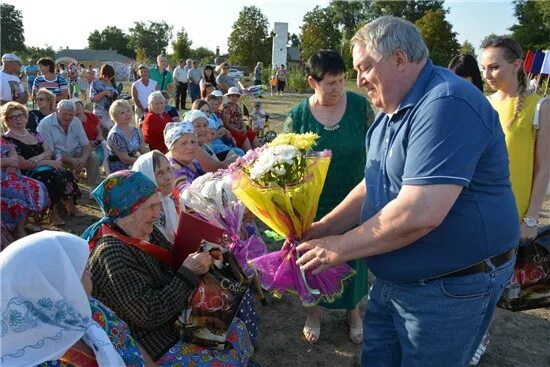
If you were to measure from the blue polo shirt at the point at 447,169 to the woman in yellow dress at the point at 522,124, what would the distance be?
4.08 feet

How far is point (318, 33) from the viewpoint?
44.4 meters

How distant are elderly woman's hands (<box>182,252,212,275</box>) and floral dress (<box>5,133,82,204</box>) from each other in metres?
4.29

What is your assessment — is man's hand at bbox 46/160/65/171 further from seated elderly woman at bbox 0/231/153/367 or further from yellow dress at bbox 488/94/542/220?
yellow dress at bbox 488/94/542/220

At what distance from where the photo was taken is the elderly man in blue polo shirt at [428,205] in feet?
5.33

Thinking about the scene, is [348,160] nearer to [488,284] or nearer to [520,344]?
[488,284]

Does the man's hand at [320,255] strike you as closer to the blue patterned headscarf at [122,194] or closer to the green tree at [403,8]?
the blue patterned headscarf at [122,194]

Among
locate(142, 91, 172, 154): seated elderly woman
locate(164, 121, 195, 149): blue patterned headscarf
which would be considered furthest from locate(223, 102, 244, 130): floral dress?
locate(164, 121, 195, 149): blue patterned headscarf

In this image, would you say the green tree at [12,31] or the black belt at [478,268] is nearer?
the black belt at [478,268]

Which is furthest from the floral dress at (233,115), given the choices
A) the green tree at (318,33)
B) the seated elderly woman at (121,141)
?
the green tree at (318,33)

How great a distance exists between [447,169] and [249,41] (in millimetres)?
49239

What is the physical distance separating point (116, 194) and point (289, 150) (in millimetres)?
1041

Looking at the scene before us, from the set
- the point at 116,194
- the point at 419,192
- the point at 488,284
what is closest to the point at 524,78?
→ the point at 488,284

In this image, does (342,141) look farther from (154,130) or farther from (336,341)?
(154,130)

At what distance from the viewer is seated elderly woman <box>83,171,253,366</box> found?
2.22 metres
